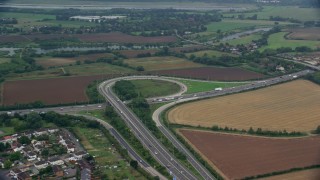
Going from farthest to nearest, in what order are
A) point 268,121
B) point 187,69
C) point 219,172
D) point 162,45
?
point 162,45 → point 187,69 → point 268,121 → point 219,172

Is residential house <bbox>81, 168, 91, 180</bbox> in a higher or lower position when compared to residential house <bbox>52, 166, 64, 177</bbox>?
higher

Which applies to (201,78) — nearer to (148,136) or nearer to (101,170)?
(148,136)

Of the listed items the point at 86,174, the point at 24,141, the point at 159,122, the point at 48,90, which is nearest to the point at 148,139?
the point at 159,122

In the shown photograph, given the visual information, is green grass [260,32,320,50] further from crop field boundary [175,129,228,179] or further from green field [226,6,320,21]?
crop field boundary [175,129,228,179]

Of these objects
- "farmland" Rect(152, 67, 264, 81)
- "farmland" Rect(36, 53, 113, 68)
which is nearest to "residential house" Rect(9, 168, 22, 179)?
"farmland" Rect(152, 67, 264, 81)

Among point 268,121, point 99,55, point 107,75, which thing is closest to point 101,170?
point 268,121

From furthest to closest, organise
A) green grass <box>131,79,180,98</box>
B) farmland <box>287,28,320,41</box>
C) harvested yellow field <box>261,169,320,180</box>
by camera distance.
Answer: farmland <box>287,28,320,41</box> < green grass <box>131,79,180,98</box> < harvested yellow field <box>261,169,320,180</box>
